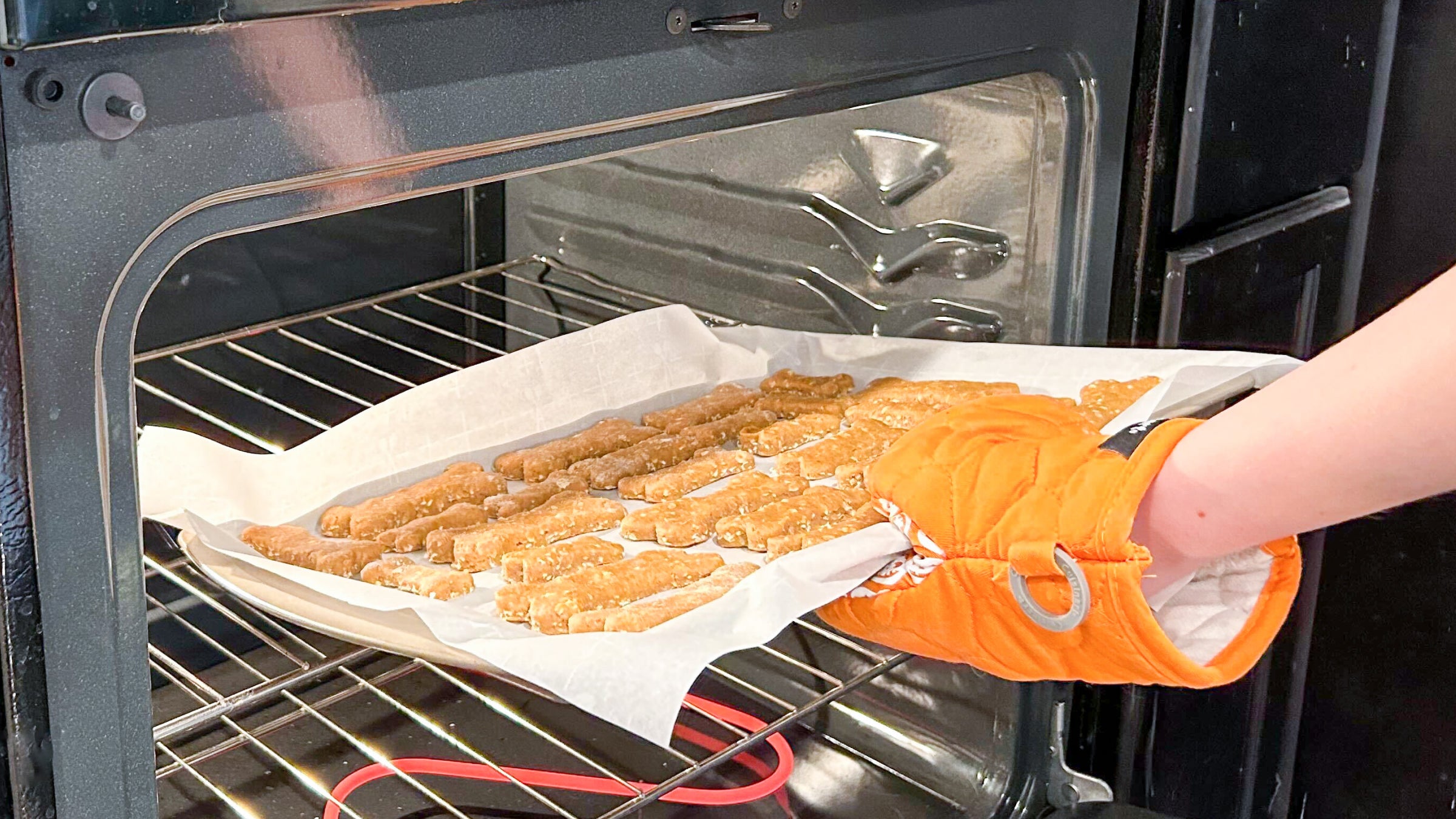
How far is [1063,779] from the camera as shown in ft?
5.07

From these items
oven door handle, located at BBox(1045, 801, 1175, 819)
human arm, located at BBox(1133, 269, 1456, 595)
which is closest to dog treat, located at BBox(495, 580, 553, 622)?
human arm, located at BBox(1133, 269, 1456, 595)

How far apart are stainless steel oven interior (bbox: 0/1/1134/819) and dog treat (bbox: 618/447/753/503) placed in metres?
0.24

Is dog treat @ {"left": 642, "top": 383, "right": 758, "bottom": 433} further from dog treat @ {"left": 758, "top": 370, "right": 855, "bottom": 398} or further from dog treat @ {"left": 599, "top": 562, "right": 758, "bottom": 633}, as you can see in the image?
dog treat @ {"left": 599, "top": 562, "right": 758, "bottom": 633}

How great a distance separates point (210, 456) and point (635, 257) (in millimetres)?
628

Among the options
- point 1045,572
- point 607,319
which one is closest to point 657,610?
point 1045,572

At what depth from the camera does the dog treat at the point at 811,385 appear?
1.59 metres

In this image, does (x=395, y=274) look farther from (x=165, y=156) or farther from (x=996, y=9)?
(x=165, y=156)

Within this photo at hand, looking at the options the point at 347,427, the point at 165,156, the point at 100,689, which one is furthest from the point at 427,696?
the point at 165,156

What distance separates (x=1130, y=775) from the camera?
Result: 1.59 meters

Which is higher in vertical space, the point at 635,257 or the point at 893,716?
the point at 635,257

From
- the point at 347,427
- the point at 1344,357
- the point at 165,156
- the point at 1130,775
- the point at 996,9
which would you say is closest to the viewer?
the point at 165,156

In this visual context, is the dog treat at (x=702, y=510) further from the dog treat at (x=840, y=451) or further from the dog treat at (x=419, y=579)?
the dog treat at (x=419, y=579)

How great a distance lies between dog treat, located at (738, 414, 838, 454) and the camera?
1.48 meters

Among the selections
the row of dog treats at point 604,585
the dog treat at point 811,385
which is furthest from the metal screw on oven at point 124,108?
the dog treat at point 811,385
